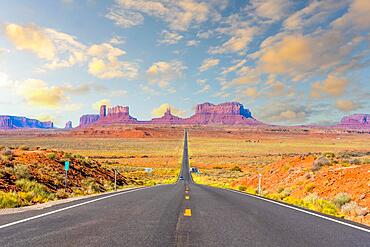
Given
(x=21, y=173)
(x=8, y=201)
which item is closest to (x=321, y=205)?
(x=8, y=201)

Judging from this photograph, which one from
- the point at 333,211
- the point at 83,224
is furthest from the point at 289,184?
the point at 83,224

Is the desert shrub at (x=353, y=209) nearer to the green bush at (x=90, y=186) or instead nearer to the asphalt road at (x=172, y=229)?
the asphalt road at (x=172, y=229)

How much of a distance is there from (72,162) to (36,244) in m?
20.9

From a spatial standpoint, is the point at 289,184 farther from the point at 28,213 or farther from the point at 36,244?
the point at 36,244

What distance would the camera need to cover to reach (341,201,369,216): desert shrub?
10039mm

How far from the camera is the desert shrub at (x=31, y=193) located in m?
12.3

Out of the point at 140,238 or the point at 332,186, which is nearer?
the point at 140,238

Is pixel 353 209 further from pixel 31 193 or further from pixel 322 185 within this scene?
pixel 31 193

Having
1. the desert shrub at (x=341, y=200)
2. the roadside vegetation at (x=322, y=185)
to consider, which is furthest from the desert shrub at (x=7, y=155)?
the desert shrub at (x=341, y=200)

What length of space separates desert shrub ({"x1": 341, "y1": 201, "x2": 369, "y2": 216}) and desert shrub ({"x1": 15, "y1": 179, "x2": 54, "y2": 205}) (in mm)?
11191

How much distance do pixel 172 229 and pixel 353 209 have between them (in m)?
7.08

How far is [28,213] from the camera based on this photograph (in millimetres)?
8562

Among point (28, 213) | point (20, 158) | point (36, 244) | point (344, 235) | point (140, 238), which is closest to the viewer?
point (36, 244)

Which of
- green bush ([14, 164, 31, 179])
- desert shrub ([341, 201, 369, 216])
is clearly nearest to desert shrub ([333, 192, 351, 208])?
desert shrub ([341, 201, 369, 216])
